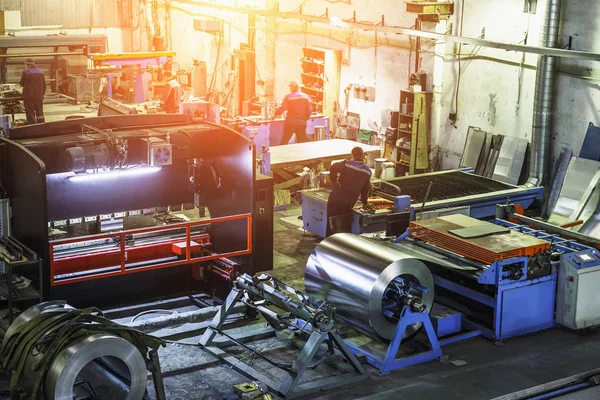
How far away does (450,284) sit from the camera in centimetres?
991

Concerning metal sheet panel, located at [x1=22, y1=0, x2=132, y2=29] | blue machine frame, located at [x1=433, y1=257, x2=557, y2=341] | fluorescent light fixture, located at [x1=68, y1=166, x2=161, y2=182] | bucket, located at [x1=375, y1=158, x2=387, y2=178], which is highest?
metal sheet panel, located at [x1=22, y1=0, x2=132, y2=29]

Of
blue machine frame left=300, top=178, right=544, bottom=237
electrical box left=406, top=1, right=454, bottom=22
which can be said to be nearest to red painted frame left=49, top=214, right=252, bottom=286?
blue machine frame left=300, top=178, right=544, bottom=237

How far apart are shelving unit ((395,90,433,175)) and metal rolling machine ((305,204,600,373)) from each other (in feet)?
19.7

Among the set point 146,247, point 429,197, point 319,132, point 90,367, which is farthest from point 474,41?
point 90,367

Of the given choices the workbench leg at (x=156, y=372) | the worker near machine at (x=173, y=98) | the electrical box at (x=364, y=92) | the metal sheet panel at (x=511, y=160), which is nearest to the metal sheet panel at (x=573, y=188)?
the metal sheet panel at (x=511, y=160)

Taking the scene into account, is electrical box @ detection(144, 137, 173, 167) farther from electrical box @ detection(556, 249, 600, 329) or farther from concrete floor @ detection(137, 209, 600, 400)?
electrical box @ detection(556, 249, 600, 329)

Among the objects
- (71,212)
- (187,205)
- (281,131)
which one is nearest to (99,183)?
(71,212)

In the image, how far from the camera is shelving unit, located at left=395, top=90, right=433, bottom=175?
53.0 feet

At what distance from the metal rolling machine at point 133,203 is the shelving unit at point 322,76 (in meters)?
8.57

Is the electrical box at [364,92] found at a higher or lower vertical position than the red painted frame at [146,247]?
higher

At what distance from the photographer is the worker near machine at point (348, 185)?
11.9 m

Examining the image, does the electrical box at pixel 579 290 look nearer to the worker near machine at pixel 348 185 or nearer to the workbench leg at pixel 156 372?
the worker near machine at pixel 348 185

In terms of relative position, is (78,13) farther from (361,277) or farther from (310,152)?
(361,277)

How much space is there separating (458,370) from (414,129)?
7938 millimetres
